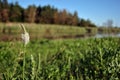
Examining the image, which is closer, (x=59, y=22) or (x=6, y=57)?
(x=6, y=57)

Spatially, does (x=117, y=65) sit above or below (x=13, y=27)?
above

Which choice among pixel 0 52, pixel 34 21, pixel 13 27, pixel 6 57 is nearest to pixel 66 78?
pixel 6 57

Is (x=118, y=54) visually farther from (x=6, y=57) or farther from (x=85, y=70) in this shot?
(x=6, y=57)

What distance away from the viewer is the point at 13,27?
3140 inches

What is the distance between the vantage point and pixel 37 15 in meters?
107

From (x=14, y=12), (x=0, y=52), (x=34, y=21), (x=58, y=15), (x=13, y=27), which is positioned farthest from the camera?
(x=58, y=15)

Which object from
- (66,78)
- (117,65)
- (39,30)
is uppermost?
(117,65)

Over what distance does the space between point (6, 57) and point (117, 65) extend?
2.33m

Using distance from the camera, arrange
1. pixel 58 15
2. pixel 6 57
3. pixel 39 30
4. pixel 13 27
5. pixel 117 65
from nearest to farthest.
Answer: pixel 117 65, pixel 6 57, pixel 13 27, pixel 39 30, pixel 58 15

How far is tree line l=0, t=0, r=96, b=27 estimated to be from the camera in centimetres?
9150

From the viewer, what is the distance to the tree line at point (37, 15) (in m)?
91.5

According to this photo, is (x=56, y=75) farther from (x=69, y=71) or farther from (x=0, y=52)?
(x=0, y=52)

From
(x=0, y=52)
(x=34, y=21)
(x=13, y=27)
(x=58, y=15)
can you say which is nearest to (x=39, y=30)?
(x=13, y=27)

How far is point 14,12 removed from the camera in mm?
92938
